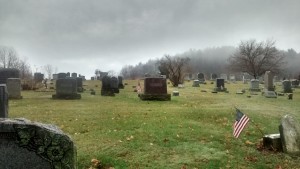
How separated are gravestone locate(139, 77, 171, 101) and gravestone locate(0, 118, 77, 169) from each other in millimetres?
17236

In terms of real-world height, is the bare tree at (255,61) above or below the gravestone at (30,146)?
above

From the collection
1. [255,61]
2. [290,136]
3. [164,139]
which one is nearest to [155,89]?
[164,139]

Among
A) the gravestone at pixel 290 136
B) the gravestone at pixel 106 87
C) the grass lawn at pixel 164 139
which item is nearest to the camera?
the grass lawn at pixel 164 139

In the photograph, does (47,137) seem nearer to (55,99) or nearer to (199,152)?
(199,152)

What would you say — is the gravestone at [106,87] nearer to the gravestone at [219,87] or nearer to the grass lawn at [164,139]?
the grass lawn at [164,139]

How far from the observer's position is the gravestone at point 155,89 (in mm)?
21406

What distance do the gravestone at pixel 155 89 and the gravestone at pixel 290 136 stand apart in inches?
457

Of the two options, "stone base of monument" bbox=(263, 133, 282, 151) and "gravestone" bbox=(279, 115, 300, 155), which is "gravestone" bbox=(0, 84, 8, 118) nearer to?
"stone base of monument" bbox=(263, 133, 282, 151)

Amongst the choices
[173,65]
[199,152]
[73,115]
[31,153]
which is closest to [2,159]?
[31,153]

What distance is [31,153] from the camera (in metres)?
4.03

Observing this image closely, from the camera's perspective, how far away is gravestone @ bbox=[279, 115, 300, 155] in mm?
9828

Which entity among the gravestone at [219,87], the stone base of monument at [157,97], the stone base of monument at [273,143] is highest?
the gravestone at [219,87]

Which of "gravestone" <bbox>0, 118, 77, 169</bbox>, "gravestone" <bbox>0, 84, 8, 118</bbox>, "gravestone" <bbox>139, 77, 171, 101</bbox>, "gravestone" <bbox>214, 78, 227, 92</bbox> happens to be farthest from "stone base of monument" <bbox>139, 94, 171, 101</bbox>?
"gravestone" <bbox>0, 118, 77, 169</bbox>

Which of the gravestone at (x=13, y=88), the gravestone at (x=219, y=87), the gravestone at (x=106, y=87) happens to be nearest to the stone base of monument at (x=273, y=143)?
the gravestone at (x=106, y=87)
